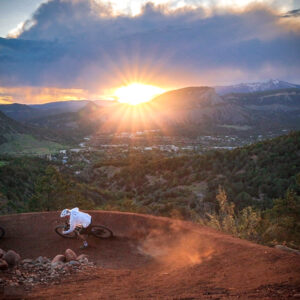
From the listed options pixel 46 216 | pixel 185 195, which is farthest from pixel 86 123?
pixel 46 216

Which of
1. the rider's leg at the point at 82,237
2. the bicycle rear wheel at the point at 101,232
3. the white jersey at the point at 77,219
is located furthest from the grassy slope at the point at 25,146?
the white jersey at the point at 77,219

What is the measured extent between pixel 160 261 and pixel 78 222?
281 cm

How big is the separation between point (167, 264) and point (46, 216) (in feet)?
19.0

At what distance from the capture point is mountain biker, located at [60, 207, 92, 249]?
797 cm

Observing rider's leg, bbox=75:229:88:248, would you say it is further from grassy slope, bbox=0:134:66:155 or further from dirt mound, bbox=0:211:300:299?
grassy slope, bbox=0:134:66:155

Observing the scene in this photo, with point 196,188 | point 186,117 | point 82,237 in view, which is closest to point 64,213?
point 82,237

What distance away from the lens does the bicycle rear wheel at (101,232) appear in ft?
29.8

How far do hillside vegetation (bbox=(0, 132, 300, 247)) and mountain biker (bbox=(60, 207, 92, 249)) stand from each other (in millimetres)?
5183

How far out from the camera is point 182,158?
4294cm

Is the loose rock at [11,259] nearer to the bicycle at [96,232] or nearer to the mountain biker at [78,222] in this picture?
the mountain biker at [78,222]

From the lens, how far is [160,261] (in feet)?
24.9

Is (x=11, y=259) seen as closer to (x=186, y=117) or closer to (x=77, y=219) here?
(x=77, y=219)

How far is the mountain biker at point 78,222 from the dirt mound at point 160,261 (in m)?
0.58

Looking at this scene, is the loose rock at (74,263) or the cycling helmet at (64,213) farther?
the cycling helmet at (64,213)
